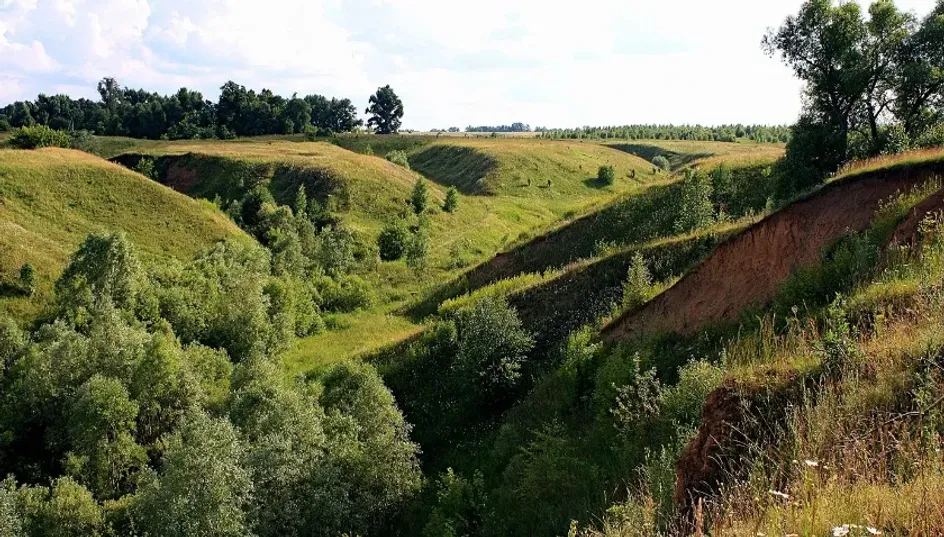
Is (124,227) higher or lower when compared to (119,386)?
higher

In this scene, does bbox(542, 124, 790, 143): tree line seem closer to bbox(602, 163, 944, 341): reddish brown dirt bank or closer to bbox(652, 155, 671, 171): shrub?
bbox(652, 155, 671, 171): shrub

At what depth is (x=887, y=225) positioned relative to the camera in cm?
1431

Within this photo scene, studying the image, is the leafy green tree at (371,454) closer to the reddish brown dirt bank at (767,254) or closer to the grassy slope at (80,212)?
the reddish brown dirt bank at (767,254)

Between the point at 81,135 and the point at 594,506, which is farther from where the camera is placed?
the point at 81,135

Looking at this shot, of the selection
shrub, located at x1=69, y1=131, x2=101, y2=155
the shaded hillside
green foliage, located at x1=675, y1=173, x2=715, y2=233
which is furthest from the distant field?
shrub, located at x1=69, y1=131, x2=101, y2=155

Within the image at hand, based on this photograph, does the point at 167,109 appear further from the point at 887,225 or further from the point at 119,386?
the point at 887,225

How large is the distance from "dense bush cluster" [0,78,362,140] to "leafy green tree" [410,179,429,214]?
202 feet

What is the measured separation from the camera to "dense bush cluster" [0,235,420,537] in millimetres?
16391

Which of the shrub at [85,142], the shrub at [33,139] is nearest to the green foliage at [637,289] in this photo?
→ the shrub at [33,139]

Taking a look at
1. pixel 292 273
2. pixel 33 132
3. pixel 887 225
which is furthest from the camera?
pixel 33 132

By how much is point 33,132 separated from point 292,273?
129ft

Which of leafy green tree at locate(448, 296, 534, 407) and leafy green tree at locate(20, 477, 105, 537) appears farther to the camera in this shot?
leafy green tree at locate(448, 296, 534, 407)

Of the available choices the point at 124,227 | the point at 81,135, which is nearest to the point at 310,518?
the point at 124,227

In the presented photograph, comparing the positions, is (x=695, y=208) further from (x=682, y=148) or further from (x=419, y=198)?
(x=682, y=148)
